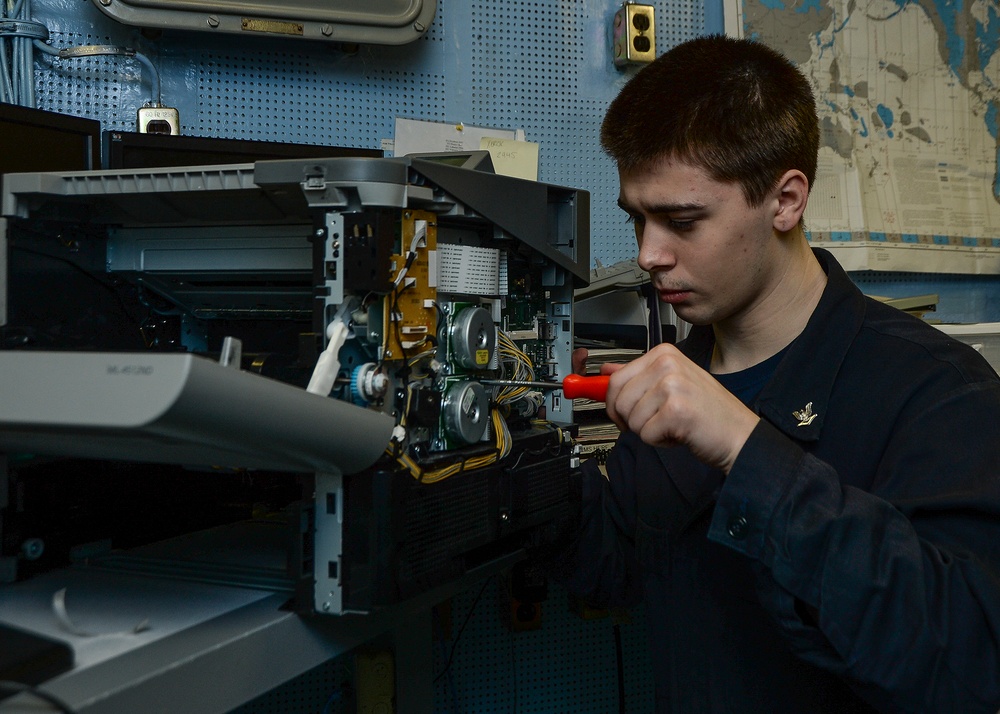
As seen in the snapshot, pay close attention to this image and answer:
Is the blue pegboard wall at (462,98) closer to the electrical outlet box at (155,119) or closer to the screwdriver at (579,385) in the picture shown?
the electrical outlet box at (155,119)

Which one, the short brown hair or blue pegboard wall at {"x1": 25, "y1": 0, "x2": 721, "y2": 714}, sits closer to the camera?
the short brown hair

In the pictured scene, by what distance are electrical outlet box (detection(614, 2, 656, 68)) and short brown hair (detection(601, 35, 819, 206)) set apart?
2.92 feet

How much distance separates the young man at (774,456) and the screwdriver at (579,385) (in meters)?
0.06

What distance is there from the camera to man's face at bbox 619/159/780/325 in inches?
42.3

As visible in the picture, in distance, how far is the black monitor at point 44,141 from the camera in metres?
1.26

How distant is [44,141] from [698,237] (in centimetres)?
100

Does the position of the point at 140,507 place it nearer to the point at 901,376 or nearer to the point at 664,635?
the point at 664,635

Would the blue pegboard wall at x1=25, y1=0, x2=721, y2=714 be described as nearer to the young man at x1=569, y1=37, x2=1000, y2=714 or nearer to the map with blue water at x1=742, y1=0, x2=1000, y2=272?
A: the map with blue water at x1=742, y1=0, x2=1000, y2=272

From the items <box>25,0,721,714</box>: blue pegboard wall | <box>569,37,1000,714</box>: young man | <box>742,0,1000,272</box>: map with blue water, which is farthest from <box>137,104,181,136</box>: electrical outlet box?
<box>742,0,1000,272</box>: map with blue water

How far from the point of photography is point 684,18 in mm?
2145

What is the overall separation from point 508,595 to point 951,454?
4.18 feet

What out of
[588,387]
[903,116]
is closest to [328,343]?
[588,387]

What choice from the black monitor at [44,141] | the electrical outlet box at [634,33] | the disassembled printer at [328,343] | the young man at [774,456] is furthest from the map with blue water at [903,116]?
the black monitor at [44,141]

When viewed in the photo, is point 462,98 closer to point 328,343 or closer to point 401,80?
point 401,80
